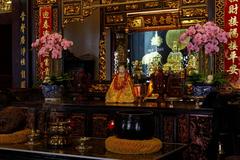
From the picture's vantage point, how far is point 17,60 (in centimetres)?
623

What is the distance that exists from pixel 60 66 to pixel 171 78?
184 cm

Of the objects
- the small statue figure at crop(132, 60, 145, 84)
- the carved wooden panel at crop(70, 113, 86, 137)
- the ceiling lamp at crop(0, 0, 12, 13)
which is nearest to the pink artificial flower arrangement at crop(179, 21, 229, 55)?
the small statue figure at crop(132, 60, 145, 84)

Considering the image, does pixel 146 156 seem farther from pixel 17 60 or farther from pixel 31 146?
pixel 17 60

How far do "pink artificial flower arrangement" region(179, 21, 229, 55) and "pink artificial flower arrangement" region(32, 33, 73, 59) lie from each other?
5.49 ft

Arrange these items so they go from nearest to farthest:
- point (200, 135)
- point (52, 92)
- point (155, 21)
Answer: point (200, 135), point (52, 92), point (155, 21)

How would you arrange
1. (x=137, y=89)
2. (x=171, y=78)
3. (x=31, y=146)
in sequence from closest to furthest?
(x=31, y=146), (x=171, y=78), (x=137, y=89)

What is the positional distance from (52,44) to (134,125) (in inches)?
136

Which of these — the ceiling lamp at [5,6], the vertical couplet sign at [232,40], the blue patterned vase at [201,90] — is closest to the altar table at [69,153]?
the blue patterned vase at [201,90]

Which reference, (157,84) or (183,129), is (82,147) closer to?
(183,129)

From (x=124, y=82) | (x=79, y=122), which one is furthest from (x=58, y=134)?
(x=124, y=82)

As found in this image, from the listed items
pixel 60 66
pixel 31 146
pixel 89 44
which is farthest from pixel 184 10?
pixel 31 146

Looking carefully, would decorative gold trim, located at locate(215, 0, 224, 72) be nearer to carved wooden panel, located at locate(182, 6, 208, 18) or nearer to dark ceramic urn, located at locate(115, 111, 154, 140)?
carved wooden panel, located at locate(182, 6, 208, 18)

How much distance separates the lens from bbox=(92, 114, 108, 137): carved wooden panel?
14.0ft

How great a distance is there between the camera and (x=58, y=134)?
2.22 m
